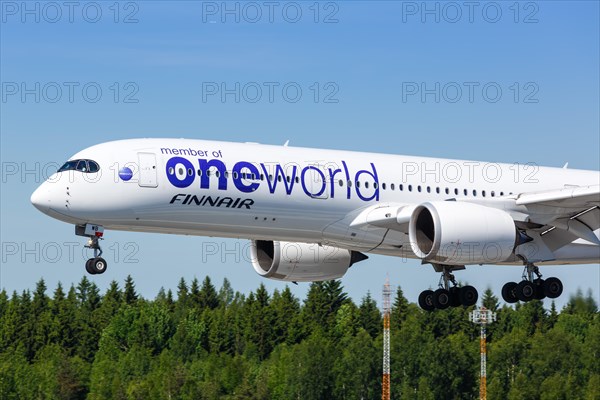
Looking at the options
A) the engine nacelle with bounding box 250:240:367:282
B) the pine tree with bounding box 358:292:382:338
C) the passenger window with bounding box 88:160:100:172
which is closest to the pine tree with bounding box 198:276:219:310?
the pine tree with bounding box 358:292:382:338

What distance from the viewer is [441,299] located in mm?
50406

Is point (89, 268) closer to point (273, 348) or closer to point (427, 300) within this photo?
point (427, 300)

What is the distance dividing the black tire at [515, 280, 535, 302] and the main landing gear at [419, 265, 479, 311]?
1.66m

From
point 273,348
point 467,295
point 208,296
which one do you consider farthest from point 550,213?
point 208,296

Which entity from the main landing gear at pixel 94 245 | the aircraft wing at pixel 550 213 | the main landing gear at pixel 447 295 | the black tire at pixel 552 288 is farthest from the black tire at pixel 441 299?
the main landing gear at pixel 94 245

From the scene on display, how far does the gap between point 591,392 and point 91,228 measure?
90.0 metres

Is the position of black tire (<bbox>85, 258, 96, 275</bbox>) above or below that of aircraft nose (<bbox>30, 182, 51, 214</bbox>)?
below

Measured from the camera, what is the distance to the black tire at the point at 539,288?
164 feet

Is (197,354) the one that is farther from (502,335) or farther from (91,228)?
(91,228)

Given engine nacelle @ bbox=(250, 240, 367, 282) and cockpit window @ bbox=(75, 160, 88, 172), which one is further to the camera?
engine nacelle @ bbox=(250, 240, 367, 282)

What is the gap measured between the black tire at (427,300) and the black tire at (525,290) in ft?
11.0

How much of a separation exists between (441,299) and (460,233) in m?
6.14

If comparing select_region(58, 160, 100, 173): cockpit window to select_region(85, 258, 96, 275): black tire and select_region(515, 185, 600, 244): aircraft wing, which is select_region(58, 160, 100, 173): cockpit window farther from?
select_region(515, 185, 600, 244): aircraft wing

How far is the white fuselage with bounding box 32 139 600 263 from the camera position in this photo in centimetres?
4300
